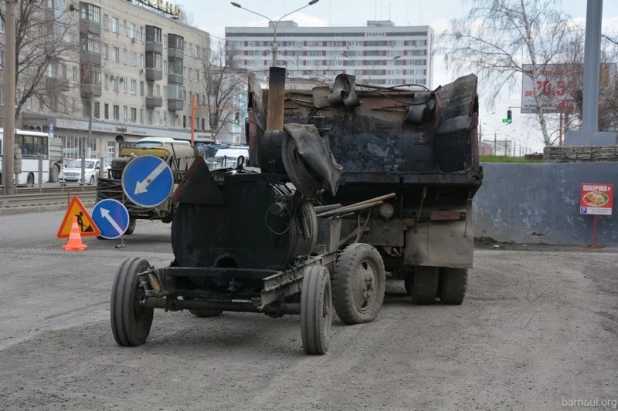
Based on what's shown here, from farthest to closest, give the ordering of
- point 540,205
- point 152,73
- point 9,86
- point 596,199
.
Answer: point 152,73
point 9,86
point 540,205
point 596,199

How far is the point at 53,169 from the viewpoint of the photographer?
163 feet

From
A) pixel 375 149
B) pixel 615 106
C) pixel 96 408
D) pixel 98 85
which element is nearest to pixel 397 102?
pixel 375 149

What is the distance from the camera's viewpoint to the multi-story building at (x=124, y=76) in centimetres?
6519

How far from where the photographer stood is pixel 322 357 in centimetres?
725

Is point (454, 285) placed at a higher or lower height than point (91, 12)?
lower

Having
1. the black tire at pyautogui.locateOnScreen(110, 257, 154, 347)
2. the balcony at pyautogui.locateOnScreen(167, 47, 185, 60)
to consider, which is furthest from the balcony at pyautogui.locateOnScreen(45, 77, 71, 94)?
the black tire at pyautogui.locateOnScreen(110, 257, 154, 347)

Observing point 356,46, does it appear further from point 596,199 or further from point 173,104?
point 596,199

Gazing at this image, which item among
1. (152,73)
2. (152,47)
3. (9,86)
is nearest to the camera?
(9,86)

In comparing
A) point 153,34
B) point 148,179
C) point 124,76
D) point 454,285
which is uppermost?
point 153,34

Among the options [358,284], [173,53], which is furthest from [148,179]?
[173,53]

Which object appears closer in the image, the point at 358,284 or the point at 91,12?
the point at 358,284

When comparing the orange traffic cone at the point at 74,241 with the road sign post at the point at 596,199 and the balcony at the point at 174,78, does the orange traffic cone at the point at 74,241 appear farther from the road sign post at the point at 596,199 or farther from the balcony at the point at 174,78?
the balcony at the point at 174,78

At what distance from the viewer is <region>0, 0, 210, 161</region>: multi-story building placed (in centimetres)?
6519

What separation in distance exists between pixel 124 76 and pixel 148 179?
71.3 metres
